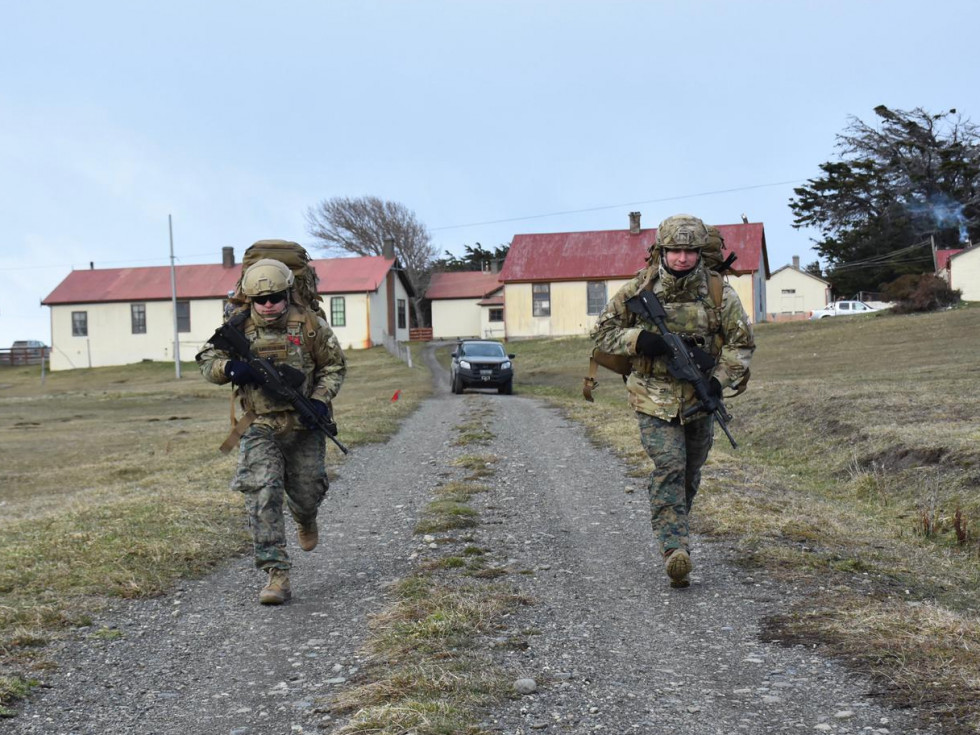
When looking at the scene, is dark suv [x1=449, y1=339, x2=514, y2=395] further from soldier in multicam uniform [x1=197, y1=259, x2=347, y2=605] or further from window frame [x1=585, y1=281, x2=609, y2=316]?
window frame [x1=585, y1=281, x2=609, y2=316]

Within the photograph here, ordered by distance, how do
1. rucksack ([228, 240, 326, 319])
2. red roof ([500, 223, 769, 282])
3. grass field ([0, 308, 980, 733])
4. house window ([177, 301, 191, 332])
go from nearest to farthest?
grass field ([0, 308, 980, 733])
rucksack ([228, 240, 326, 319])
red roof ([500, 223, 769, 282])
house window ([177, 301, 191, 332])

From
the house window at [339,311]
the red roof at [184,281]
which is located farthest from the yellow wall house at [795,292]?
the house window at [339,311]

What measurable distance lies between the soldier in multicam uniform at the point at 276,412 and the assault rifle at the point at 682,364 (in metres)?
2.00

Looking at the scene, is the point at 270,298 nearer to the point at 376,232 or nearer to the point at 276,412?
the point at 276,412

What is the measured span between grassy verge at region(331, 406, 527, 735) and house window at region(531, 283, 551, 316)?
47830 millimetres

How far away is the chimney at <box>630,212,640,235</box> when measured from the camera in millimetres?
56156

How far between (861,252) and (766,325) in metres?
26.7

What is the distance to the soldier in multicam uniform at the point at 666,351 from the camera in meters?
6.24

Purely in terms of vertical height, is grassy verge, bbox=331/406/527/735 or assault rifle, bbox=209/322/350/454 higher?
assault rifle, bbox=209/322/350/454

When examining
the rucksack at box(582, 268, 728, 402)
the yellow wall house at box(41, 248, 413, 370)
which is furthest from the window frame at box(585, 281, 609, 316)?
the rucksack at box(582, 268, 728, 402)

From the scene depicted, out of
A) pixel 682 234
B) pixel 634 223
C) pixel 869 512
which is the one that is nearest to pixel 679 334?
pixel 682 234

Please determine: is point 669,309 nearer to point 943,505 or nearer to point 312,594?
point 312,594

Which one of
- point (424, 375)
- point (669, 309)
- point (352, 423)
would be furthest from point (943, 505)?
point (424, 375)

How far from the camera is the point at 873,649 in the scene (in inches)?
181
